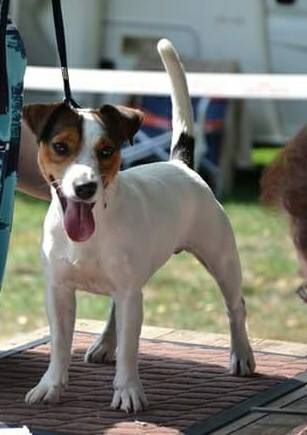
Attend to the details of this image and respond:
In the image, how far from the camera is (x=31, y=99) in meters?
11.6

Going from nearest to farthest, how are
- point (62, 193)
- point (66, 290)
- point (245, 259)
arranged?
point (62, 193), point (66, 290), point (245, 259)

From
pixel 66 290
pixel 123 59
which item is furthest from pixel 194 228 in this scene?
pixel 123 59

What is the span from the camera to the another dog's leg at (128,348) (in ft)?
13.9

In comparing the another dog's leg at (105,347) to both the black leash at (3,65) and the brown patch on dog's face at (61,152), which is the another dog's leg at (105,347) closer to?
the black leash at (3,65)

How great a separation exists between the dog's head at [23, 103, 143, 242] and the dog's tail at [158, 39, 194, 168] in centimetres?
68

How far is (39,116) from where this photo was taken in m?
4.10

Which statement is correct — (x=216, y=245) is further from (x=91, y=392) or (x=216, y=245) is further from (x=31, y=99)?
(x=31, y=99)

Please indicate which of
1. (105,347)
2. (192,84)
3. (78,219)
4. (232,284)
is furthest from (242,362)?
(192,84)

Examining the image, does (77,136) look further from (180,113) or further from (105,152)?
(180,113)

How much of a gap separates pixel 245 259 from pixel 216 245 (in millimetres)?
4541

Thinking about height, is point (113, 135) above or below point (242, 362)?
above

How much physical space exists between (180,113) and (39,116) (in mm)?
836

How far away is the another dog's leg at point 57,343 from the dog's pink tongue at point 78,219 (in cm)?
29

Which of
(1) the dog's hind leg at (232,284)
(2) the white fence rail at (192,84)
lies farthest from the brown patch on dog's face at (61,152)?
(2) the white fence rail at (192,84)
